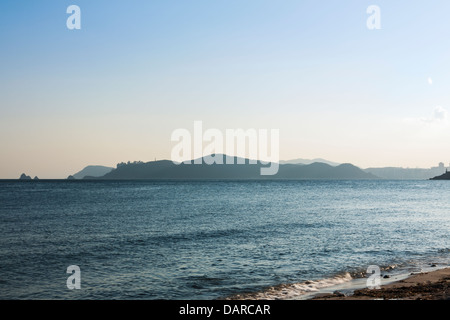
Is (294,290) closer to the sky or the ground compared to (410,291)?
closer to the ground

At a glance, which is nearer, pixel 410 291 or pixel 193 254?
pixel 410 291

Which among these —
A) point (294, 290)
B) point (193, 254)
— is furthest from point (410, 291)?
point (193, 254)

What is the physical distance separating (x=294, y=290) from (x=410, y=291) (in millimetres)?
4969

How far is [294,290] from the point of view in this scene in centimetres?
1772

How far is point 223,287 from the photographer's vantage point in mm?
18078

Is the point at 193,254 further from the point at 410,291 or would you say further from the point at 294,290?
the point at 410,291

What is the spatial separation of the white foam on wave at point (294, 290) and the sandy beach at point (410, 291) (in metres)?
1.37

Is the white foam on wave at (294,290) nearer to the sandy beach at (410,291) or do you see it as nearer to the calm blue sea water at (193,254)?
the calm blue sea water at (193,254)

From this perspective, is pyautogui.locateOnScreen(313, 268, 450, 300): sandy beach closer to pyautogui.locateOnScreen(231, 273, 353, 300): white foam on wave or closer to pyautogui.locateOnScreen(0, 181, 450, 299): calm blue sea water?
pyautogui.locateOnScreen(231, 273, 353, 300): white foam on wave

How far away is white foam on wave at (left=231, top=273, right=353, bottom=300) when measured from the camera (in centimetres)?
1664

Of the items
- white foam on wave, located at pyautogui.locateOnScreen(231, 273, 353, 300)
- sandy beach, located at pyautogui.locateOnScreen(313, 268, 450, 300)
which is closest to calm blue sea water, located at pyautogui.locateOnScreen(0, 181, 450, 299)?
white foam on wave, located at pyautogui.locateOnScreen(231, 273, 353, 300)

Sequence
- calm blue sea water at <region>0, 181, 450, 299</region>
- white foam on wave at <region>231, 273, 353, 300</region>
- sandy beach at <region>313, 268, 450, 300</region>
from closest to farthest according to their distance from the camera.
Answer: sandy beach at <region>313, 268, 450, 300</region>, white foam on wave at <region>231, 273, 353, 300</region>, calm blue sea water at <region>0, 181, 450, 299</region>

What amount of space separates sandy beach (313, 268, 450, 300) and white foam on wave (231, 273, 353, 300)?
4.49 ft

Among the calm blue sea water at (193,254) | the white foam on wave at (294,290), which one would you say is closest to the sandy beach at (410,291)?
the white foam on wave at (294,290)
